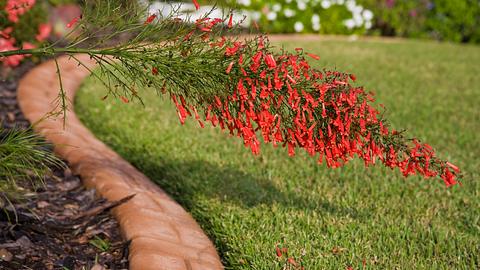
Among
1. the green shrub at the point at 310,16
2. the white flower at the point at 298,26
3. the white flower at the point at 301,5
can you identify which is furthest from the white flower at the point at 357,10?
the white flower at the point at 298,26

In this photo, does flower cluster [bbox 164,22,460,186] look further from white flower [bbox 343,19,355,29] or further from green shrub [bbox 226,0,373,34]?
white flower [bbox 343,19,355,29]

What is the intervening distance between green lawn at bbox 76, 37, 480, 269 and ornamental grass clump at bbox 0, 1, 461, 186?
18 centimetres

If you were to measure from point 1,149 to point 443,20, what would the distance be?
10779mm

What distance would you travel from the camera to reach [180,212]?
12.2ft

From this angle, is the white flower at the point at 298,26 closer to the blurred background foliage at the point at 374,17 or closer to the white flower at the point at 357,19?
the blurred background foliage at the point at 374,17

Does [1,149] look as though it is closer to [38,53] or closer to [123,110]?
[38,53]

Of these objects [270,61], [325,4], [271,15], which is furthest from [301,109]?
[325,4]

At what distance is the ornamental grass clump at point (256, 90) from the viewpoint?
2764mm

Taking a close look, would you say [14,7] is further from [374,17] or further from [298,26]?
[374,17]

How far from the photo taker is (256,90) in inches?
110

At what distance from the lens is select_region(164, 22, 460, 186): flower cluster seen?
275cm

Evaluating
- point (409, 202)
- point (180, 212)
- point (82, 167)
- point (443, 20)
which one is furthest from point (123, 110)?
point (443, 20)

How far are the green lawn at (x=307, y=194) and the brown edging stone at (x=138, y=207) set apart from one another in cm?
12

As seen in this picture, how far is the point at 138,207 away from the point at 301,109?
1197 mm
